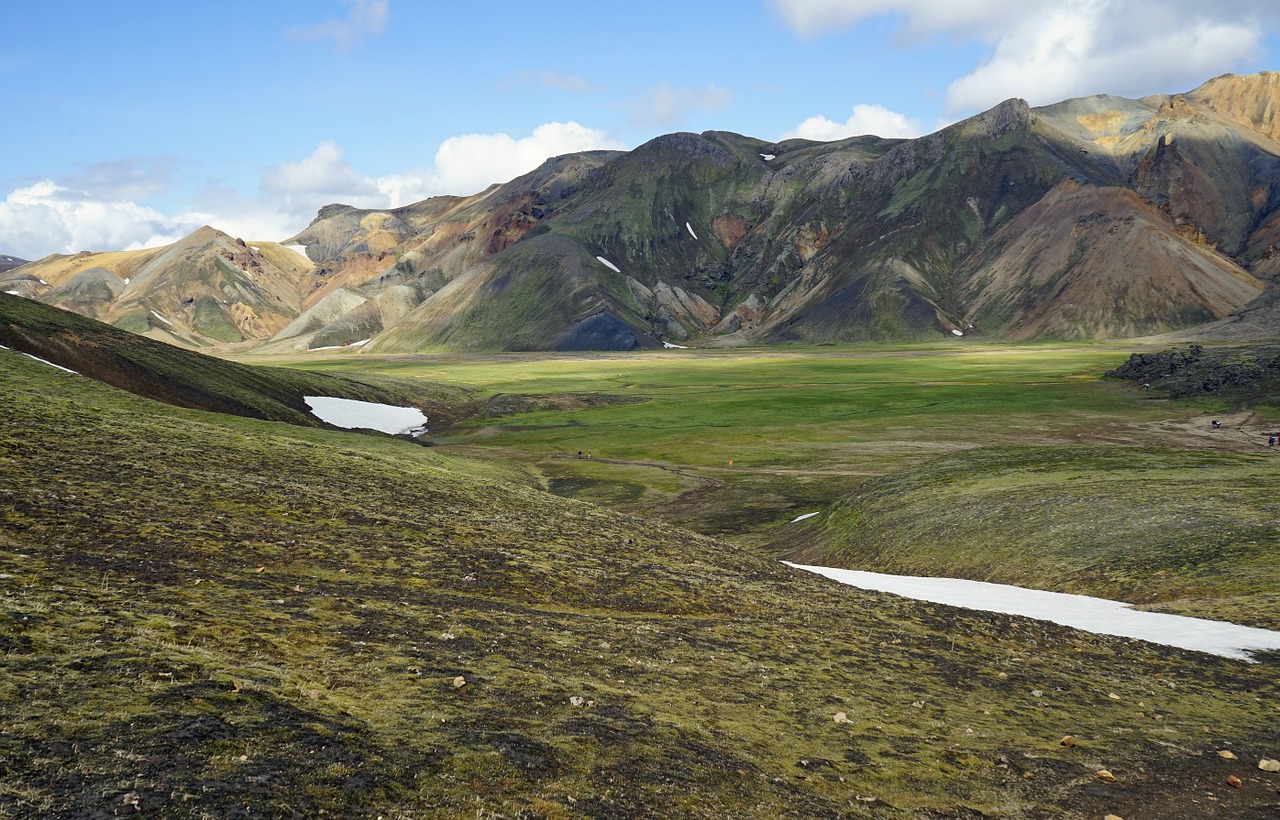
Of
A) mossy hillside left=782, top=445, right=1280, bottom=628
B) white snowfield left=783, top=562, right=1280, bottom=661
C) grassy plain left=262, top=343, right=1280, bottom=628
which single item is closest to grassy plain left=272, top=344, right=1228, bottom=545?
grassy plain left=262, top=343, right=1280, bottom=628

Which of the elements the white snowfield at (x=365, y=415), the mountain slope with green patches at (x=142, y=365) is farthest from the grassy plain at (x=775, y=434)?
the mountain slope with green patches at (x=142, y=365)

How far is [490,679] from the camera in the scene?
1711cm

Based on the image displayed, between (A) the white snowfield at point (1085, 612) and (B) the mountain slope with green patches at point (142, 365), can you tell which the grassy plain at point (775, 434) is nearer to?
(A) the white snowfield at point (1085, 612)

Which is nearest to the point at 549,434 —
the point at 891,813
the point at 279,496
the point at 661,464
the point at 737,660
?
the point at 661,464

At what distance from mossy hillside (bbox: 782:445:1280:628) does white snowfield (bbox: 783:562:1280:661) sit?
4.89 feet

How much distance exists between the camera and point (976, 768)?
16281mm

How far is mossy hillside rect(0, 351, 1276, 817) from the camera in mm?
12188

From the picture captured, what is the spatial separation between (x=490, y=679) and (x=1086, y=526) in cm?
3479

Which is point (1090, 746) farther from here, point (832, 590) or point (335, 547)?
point (335, 547)

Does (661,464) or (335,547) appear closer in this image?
(335,547)

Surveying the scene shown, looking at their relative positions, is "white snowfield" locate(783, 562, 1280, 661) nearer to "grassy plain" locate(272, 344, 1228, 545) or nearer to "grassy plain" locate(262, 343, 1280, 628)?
"grassy plain" locate(262, 343, 1280, 628)

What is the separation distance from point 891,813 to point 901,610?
52.7 ft

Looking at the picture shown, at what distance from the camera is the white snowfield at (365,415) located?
107000 millimetres

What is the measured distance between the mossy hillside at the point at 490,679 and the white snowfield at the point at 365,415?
75.4 meters
